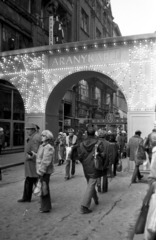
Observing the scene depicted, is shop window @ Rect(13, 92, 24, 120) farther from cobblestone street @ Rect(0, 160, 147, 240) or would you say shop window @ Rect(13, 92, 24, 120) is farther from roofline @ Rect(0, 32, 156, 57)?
cobblestone street @ Rect(0, 160, 147, 240)

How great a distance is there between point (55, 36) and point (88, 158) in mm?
17324

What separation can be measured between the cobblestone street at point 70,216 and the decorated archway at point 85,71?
4.10 meters

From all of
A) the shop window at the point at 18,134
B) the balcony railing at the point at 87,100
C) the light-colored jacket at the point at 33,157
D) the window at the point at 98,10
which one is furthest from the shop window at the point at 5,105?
the window at the point at 98,10

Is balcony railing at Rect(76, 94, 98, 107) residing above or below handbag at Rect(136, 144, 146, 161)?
above

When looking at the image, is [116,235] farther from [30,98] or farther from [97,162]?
[30,98]

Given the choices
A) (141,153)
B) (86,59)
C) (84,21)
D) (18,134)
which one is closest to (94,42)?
(86,59)

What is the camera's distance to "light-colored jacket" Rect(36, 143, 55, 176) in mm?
5383

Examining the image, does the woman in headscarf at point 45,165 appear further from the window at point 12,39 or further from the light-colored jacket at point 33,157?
the window at point 12,39

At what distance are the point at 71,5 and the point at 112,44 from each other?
51.8ft

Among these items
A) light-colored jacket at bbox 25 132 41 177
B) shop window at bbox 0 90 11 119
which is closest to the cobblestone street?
light-colored jacket at bbox 25 132 41 177

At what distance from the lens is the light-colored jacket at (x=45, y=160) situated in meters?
5.38

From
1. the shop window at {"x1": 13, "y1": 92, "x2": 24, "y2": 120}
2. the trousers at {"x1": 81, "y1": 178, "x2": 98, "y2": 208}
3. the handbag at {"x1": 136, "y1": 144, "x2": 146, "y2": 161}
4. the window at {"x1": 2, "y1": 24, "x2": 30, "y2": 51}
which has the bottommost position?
the trousers at {"x1": 81, "y1": 178, "x2": 98, "y2": 208}

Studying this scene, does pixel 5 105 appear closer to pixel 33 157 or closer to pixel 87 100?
pixel 33 157

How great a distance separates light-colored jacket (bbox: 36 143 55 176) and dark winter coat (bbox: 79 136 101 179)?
2.11 ft
